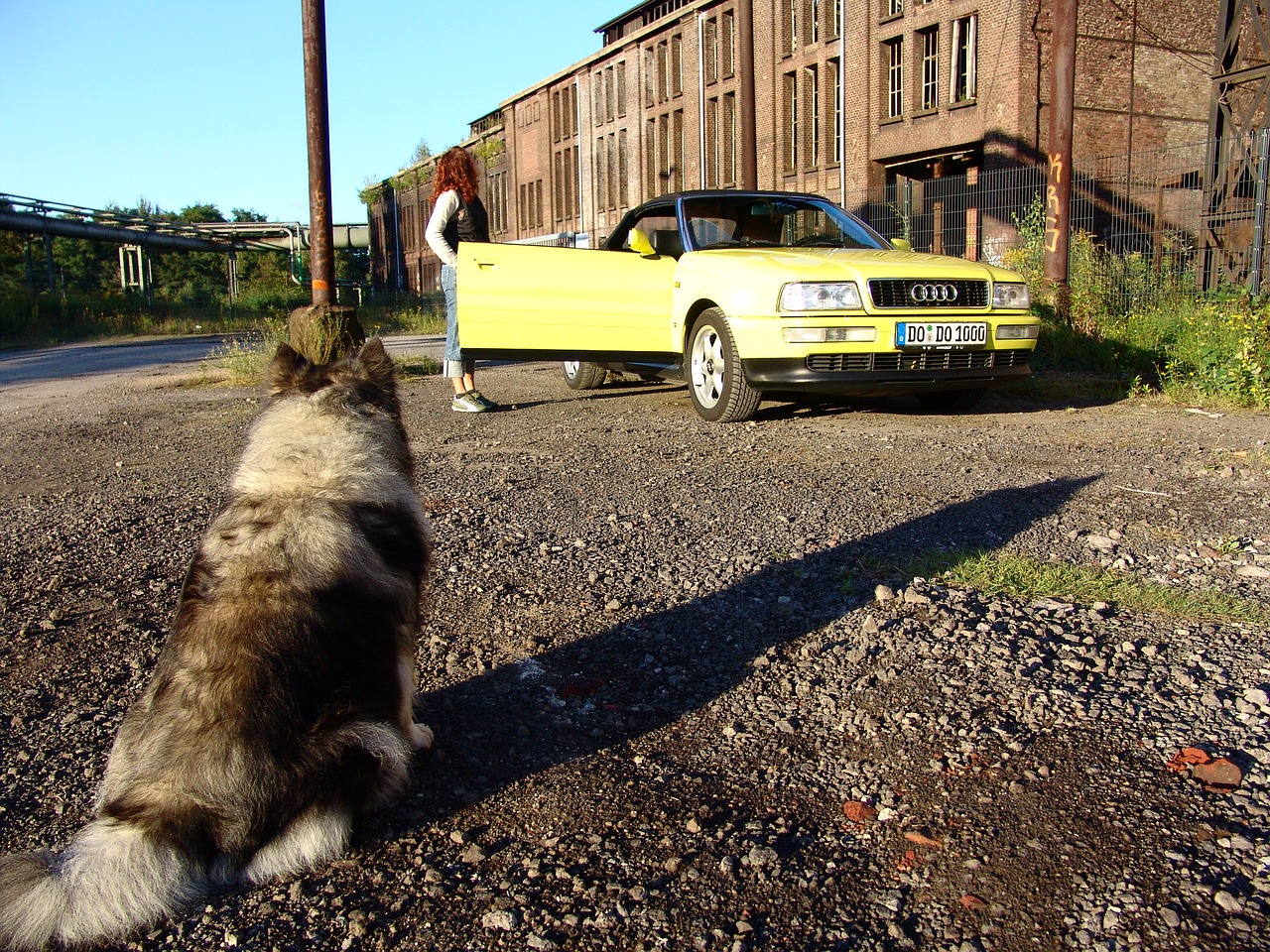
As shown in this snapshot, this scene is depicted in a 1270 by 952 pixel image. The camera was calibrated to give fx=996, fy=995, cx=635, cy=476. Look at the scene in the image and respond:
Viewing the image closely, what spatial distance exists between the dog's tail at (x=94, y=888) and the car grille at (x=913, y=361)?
5963 millimetres

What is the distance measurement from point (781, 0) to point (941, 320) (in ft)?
104

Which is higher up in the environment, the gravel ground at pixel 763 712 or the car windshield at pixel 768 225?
the car windshield at pixel 768 225

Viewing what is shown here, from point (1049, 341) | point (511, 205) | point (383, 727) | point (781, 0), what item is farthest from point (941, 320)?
point (511, 205)

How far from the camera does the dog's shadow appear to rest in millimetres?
2643

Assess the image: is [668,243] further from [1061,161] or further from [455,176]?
[1061,161]

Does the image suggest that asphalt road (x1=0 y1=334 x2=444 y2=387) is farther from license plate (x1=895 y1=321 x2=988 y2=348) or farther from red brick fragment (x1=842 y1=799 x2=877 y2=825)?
red brick fragment (x1=842 y1=799 x2=877 y2=825)

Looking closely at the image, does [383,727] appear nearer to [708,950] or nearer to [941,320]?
[708,950]

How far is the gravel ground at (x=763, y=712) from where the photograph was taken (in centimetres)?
198

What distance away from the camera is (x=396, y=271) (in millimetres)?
71562

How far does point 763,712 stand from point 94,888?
1.71m

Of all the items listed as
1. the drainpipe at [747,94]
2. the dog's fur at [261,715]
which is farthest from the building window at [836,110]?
the dog's fur at [261,715]

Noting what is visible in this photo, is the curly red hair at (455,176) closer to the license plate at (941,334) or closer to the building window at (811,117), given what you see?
the license plate at (941,334)

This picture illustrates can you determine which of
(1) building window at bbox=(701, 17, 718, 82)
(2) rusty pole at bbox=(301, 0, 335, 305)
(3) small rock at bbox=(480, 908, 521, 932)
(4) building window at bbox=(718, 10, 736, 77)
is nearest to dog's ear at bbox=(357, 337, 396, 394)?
(3) small rock at bbox=(480, 908, 521, 932)

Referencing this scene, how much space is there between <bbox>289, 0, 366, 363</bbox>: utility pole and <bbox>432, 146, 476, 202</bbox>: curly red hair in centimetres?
325
